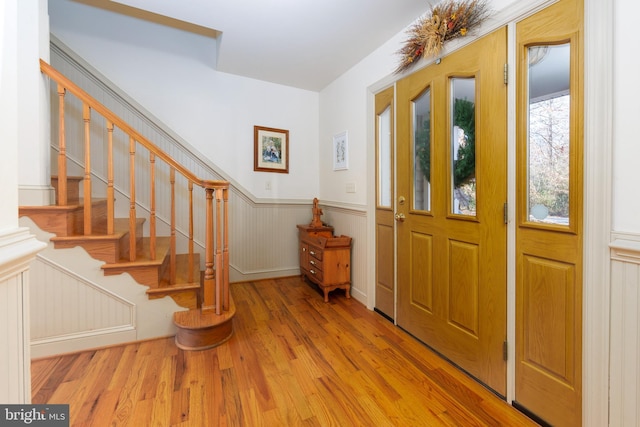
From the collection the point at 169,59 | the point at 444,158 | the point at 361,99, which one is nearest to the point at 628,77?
the point at 444,158

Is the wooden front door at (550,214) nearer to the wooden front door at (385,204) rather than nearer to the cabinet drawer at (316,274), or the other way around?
the wooden front door at (385,204)

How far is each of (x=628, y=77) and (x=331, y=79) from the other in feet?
8.39

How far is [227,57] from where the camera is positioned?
2750 mm

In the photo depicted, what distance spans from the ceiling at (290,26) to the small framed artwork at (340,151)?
67 centimetres

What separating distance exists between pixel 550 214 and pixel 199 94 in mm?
3205

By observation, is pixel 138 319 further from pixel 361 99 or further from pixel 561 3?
pixel 561 3

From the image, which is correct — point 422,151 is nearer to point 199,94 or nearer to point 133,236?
point 133,236

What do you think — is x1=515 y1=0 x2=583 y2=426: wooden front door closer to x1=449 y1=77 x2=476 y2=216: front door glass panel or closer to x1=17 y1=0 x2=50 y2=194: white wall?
x1=449 y1=77 x2=476 y2=216: front door glass panel

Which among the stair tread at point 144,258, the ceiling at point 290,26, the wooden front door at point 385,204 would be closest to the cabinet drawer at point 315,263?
the wooden front door at point 385,204

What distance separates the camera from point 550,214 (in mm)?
1320

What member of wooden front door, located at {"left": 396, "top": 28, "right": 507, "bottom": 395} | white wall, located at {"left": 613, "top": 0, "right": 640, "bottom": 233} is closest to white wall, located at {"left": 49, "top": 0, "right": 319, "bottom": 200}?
wooden front door, located at {"left": 396, "top": 28, "right": 507, "bottom": 395}

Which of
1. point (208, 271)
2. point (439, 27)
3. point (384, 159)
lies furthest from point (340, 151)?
point (208, 271)

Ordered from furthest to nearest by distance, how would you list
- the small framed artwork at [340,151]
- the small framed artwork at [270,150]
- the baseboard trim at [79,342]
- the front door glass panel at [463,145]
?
the small framed artwork at [270,150] < the small framed artwork at [340,151] < the baseboard trim at [79,342] < the front door glass panel at [463,145]

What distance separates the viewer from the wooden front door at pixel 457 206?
152 cm
